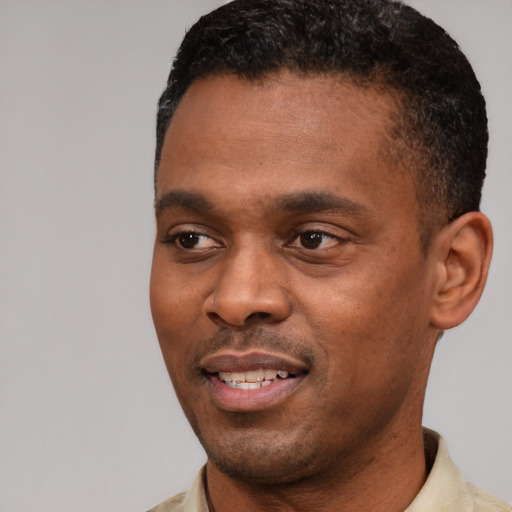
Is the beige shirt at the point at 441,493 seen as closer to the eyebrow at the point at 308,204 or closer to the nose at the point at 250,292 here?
the nose at the point at 250,292

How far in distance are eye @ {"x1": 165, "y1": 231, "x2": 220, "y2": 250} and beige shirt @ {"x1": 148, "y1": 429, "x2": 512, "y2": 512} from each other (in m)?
0.80

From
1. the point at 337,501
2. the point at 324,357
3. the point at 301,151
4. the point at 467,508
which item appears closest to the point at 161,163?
the point at 301,151

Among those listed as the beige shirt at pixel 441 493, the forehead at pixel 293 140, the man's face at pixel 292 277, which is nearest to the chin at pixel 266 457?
the man's face at pixel 292 277

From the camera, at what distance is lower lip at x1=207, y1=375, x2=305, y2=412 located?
3293mm

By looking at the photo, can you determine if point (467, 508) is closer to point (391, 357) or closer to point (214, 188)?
point (391, 357)

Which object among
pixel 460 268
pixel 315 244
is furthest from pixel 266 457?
pixel 460 268

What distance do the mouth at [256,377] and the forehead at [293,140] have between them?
44 centimetres

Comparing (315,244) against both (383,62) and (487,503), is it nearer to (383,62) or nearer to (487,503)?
(383,62)

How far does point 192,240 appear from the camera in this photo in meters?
3.50

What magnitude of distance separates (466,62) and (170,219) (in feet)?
3.39

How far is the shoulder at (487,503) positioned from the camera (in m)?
3.83

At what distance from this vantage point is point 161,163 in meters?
3.63

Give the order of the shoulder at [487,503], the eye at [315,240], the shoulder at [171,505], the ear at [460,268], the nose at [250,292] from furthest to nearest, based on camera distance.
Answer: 1. the shoulder at [171,505]
2. the shoulder at [487,503]
3. the ear at [460,268]
4. the eye at [315,240]
5. the nose at [250,292]

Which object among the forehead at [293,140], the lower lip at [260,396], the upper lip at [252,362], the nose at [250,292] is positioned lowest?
the lower lip at [260,396]
